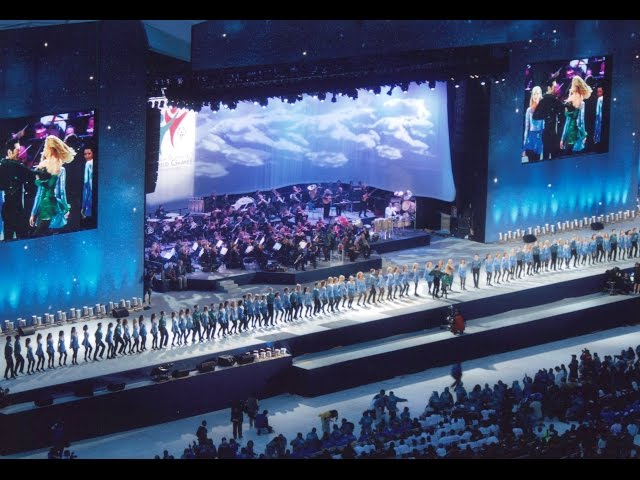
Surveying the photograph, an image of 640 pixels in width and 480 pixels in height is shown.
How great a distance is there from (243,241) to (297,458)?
13.0m

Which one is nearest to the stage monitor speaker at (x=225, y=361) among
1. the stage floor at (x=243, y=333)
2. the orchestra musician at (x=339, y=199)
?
the stage floor at (x=243, y=333)

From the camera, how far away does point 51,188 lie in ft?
109

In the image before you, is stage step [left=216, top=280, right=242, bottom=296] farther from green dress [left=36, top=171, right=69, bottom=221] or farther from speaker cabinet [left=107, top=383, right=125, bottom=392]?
speaker cabinet [left=107, top=383, right=125, bottom=392]

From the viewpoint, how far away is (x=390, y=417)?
29516mm

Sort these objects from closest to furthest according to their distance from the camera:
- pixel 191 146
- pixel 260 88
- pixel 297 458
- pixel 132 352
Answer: pixel 297 458, pixel 132 352, pixel 260 88, pixel 191 146

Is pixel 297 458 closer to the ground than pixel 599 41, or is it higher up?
closer to the ground

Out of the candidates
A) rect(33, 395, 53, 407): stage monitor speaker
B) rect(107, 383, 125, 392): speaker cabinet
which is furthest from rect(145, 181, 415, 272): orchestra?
rect(33, 395, 53, 407): stage monitor speaker

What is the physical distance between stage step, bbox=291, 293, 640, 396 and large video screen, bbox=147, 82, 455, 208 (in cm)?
686

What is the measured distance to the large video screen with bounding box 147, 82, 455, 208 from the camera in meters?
42.8

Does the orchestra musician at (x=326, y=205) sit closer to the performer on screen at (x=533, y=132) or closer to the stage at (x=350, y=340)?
the stage at (x=350, y=340)

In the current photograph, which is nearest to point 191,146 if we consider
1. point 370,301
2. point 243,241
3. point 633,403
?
point 243,241

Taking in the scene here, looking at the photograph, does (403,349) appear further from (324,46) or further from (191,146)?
(191,146)

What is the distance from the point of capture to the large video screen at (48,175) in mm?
32406

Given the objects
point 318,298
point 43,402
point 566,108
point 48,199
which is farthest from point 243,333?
point 566,108
